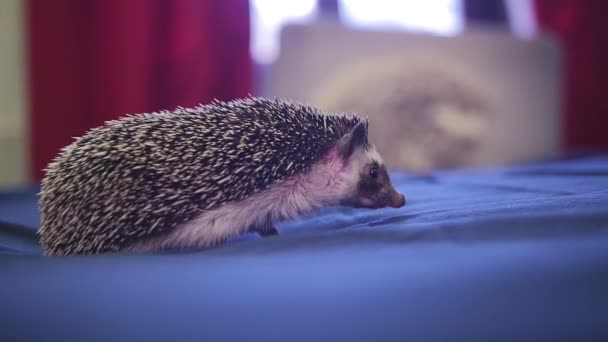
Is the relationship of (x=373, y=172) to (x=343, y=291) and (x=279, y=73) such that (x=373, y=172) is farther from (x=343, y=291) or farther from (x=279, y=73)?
(x=279, y=73)

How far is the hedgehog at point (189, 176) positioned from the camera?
101 centimetres

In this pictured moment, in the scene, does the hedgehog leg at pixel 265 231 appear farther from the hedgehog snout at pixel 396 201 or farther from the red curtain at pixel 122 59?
the red curtain at pixel 122 59

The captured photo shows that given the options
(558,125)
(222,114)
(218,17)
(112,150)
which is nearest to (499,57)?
(558,125)

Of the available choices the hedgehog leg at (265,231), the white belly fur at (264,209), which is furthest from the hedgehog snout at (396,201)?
the hedgehog leg at (265,231)

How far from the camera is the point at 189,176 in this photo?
3.44ft

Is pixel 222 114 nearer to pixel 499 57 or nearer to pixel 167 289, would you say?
pixel 167 289

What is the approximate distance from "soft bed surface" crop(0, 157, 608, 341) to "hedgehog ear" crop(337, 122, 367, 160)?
0.44 meters

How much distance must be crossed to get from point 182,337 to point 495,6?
4.32 metres

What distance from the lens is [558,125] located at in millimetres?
3506

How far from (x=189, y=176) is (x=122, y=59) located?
8.69ft

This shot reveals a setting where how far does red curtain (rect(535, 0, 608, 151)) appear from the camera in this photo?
3873mm

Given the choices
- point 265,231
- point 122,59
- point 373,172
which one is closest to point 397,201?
point 373,172

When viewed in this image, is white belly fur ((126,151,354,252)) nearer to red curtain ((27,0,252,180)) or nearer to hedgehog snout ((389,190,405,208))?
hedgehog snout ((389,190,405,208))

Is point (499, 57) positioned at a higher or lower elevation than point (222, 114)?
higher
